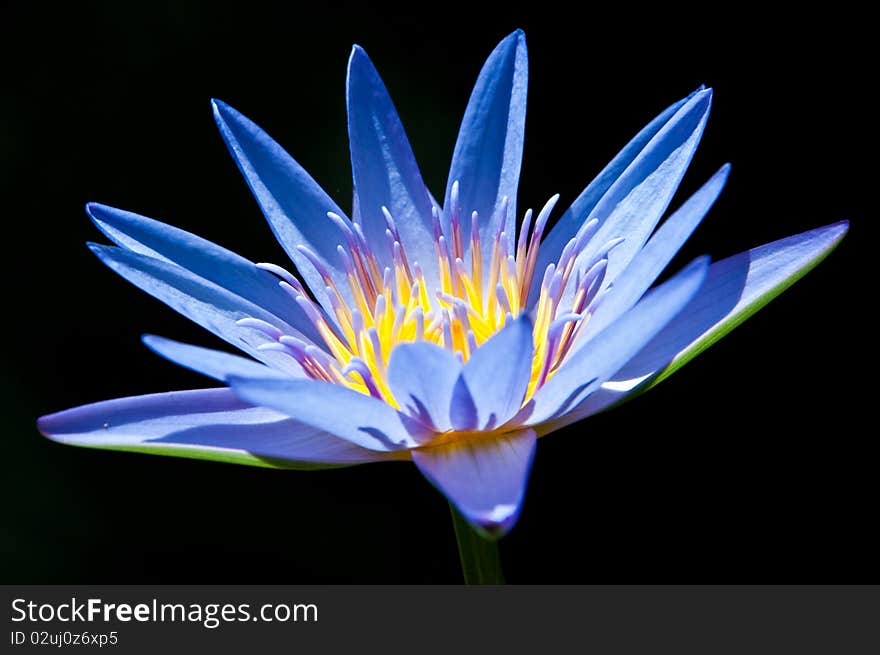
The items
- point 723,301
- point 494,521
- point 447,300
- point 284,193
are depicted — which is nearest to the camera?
point 494,521

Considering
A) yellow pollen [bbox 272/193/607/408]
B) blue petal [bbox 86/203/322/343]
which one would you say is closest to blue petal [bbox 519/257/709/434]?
yellow pollen [bbox 272/193/607/408]

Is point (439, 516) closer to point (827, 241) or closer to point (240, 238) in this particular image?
point (240, 238)

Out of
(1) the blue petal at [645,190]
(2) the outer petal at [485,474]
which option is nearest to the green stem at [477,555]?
(2) the outer petal at [485,474]

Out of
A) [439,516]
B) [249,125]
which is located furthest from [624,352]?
[439,516]

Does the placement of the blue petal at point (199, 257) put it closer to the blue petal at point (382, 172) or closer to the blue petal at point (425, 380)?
the blue petal at point (382, 172)

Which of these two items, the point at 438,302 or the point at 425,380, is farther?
the point at 438,302

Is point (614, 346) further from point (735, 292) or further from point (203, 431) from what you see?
point (203, 431)

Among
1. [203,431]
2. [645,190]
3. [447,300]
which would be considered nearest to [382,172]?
[447,300]
